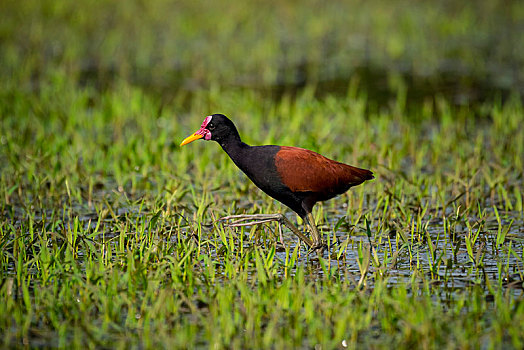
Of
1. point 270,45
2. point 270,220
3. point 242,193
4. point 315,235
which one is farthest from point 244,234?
point 270,45

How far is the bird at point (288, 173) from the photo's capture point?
6.23 metres

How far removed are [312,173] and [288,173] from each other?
0.67 ft

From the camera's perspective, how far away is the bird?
6.23 m

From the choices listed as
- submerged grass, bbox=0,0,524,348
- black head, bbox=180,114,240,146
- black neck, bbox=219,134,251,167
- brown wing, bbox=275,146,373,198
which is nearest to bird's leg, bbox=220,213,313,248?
submerged grass, bbox=0,0,524,348

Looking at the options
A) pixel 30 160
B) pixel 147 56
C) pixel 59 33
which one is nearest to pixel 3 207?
pixel 30 160

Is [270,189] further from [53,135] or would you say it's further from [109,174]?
[53,135]

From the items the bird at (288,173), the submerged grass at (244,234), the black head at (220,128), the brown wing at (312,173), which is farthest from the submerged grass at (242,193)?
the black head at (220,128)

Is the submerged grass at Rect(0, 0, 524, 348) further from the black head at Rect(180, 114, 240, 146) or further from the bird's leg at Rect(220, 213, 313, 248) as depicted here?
the black head at Rect(180, 114, 240, 146)

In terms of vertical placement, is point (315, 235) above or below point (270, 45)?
below

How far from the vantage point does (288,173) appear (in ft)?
20.4

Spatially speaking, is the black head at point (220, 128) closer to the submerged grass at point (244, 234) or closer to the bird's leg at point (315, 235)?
the submerged grass at point (244, 234)

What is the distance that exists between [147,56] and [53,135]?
18.6ft

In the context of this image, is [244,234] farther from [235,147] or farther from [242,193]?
[242,193]

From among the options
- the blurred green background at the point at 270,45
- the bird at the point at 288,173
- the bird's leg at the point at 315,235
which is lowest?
the bird's leg at the point at 315,235
